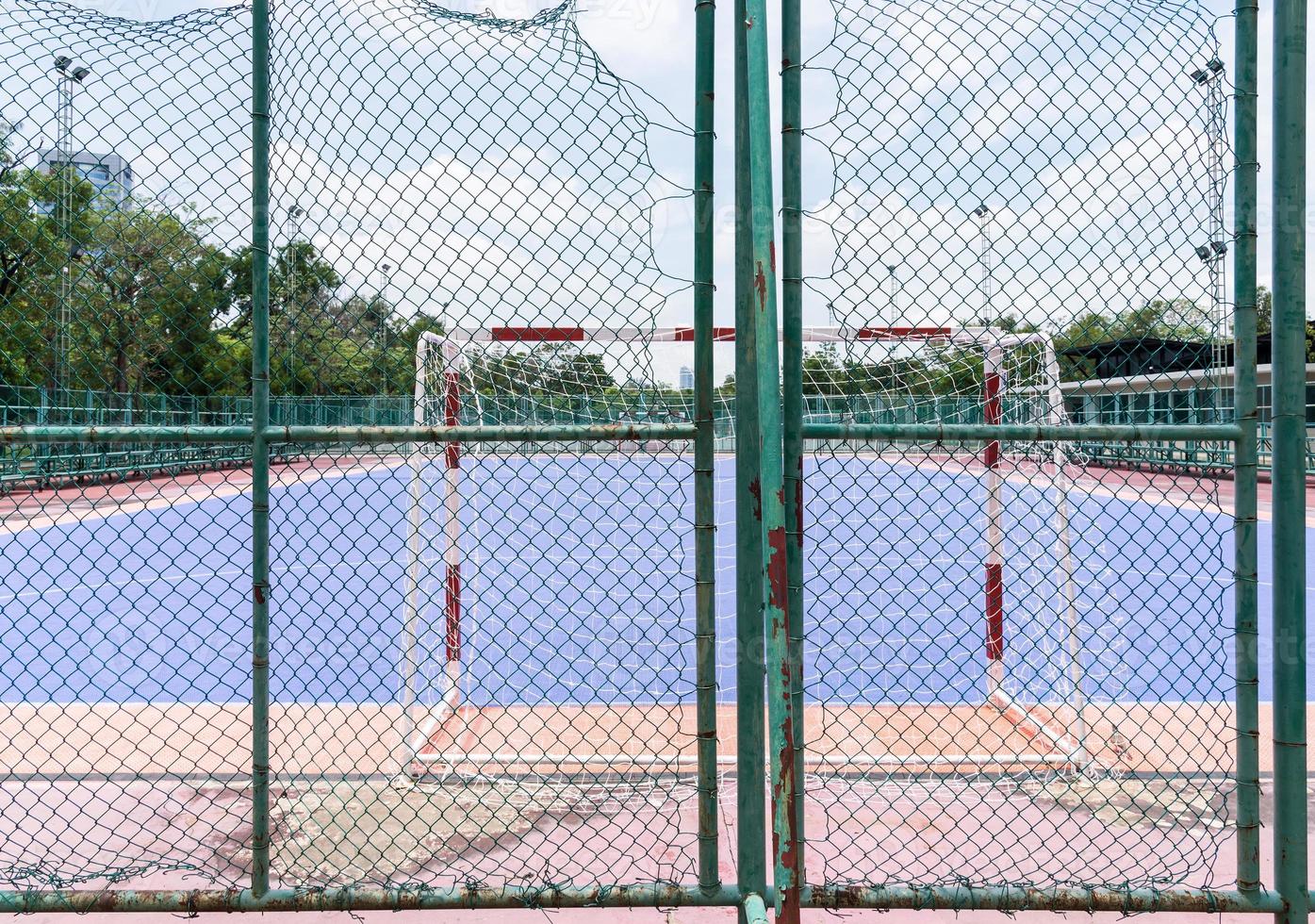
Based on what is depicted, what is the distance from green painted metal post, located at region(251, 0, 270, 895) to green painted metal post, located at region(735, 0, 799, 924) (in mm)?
1399

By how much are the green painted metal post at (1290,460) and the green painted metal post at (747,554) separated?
4.82 feet

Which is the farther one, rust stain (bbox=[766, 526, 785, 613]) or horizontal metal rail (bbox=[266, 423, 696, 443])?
horizontal metal rail (bbox=[266, 423, 696, 443])

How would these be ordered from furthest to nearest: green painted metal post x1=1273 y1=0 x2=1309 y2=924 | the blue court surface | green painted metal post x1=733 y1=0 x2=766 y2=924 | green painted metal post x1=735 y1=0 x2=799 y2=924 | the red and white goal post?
the blue court surface → the red and white goal post → green painted metal post x1=1273 y1=0 x2=1309 y2=924 → green painted metal post x1=733 y1=0 x2=766 y2=924 → green painted metal post x1=735 y1=0 x2=799 y2=924

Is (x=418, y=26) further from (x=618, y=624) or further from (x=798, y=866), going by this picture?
(x=618, y=624)

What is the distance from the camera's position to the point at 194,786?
419cm

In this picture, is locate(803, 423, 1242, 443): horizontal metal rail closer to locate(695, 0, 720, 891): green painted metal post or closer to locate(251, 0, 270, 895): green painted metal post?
locate(695, 0, 720, 891): green painted metal post

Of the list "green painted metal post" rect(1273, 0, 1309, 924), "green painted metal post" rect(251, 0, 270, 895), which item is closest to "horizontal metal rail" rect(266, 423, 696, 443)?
"green painted metal post" rect(251, 0, 270, 895)

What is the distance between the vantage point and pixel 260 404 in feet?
8.47

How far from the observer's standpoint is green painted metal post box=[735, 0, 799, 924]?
2131 millimetres

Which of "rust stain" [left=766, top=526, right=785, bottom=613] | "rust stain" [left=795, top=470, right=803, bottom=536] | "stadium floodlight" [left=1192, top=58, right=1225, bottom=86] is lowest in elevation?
"rust stain" [left=766, top=526, right=785, bottom=613]

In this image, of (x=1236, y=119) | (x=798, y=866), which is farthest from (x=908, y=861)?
(x=1236, y=119)

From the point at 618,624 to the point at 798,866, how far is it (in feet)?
23.1

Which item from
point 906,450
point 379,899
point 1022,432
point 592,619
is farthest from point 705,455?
point 592,619

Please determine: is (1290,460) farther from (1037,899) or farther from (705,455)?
(705,455)
